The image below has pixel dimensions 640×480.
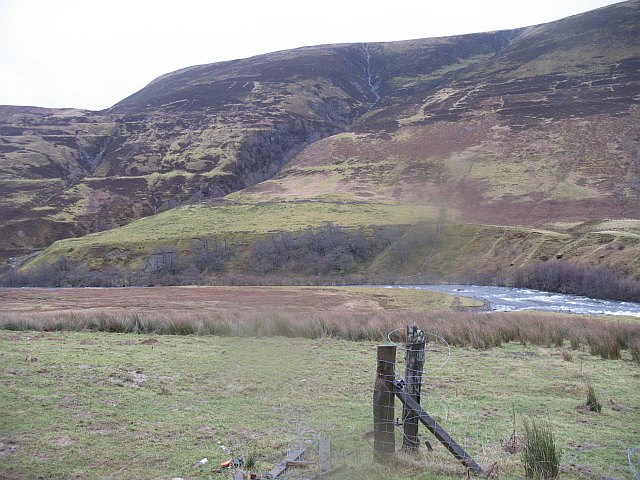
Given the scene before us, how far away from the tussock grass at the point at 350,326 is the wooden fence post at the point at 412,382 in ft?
35.7

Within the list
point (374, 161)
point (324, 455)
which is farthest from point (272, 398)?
point (374, 161)

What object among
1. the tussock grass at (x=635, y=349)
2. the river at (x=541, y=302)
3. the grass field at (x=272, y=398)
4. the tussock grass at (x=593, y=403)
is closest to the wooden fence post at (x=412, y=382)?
the grass field at (x=272, y=398)

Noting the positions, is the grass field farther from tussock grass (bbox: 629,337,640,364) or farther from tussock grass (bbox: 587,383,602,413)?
tussock grass (bbox: 629,337,640,364)

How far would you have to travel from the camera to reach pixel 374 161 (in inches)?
3981

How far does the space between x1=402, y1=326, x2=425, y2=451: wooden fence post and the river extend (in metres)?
25.7

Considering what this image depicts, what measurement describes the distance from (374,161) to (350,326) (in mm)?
83166

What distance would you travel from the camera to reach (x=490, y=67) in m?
137

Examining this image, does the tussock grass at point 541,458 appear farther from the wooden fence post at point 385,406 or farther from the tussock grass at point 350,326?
the tussock grass at point 350,326

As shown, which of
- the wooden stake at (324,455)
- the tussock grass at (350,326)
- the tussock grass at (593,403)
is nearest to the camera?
the wooden stake at (324,455)

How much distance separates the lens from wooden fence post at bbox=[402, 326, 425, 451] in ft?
25.2

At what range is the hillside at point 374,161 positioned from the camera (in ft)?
207

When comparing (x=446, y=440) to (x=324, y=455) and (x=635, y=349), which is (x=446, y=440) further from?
(x=635, y=349)

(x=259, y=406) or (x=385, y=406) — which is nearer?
(x=385, y=406)

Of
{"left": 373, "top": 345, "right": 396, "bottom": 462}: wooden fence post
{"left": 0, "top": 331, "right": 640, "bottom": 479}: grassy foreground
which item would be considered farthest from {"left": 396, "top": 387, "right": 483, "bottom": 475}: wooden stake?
{"left": 373, "top": 345, "right": 396, "bottom": 462}: wooden fence post
